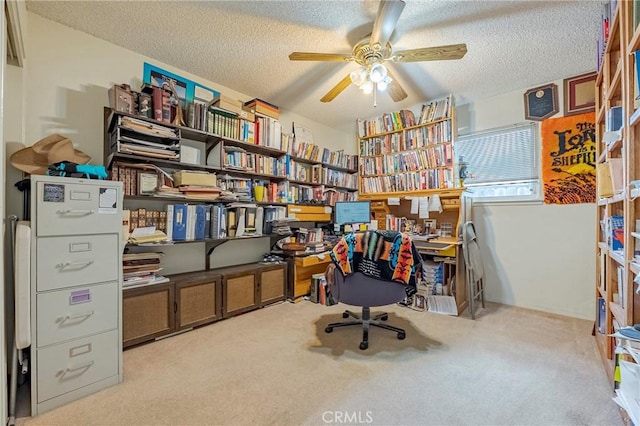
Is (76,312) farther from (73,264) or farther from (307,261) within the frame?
(307,261)

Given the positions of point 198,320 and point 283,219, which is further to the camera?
point 283,219

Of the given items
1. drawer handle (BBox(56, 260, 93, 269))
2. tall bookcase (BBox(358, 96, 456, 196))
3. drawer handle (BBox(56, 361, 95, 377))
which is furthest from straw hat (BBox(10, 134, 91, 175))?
tall bookcase (BBox(358, 96, 456, 196))

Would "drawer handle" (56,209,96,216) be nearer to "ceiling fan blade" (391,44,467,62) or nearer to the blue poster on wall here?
the blue poster on wall

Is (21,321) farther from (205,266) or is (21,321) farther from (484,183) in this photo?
(484,183)

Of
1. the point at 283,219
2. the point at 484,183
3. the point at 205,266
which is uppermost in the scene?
the point at 484,183

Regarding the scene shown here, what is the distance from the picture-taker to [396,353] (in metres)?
2.10

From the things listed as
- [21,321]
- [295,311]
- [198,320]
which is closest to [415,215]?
[295,311]

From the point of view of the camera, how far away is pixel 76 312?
5.25 feet

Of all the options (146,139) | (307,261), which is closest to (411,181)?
(307,261)

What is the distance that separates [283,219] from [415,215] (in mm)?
1763

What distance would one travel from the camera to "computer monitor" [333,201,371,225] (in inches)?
147

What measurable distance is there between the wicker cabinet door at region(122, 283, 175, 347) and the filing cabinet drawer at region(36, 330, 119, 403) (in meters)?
0.45

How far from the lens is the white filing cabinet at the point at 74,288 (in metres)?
1.50

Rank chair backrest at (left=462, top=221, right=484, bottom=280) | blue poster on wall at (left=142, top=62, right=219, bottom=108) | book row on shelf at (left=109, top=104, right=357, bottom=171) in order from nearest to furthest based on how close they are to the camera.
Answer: book row on shelf at (left=109, top=104, right=357, bottom=171) → blue poster on wall at (left=142, top=62, right=219, bottom=108) → chair backrest at (left=462, top=221, right=484, bottom=280)
